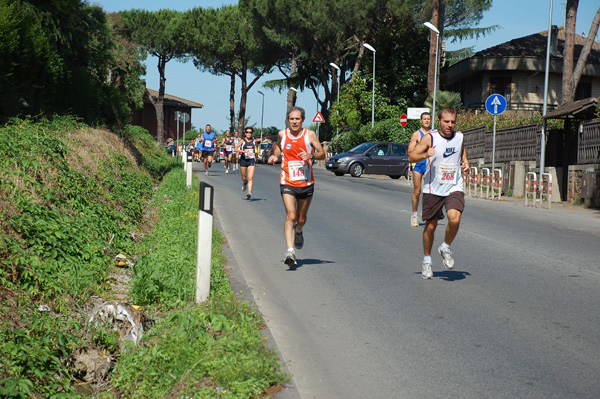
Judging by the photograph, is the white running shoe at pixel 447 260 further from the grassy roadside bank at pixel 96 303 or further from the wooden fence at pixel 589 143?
the wooden fence at pixel 589 143

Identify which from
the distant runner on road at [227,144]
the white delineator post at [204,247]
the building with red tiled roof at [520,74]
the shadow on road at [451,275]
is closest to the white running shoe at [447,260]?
the shadow on road at [451,275]

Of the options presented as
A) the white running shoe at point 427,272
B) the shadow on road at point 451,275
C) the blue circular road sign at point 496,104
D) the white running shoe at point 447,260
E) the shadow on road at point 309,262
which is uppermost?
the blue circular road sign at point 496,104

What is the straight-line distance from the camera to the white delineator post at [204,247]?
6457mm

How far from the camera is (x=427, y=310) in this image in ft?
22.5

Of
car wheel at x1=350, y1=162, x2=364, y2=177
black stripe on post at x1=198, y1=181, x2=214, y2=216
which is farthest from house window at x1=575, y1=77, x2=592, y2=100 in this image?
black stripe on post at x1=198, y1=181, x2=214, y2=216

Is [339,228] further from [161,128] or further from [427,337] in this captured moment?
[161,128]

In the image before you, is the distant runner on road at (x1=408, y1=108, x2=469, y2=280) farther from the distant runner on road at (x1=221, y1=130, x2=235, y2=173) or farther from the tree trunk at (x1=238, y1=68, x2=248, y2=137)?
the tree trunk at (x1=238, y1=68, x2=248, y2=137)

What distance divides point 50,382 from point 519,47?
156ft

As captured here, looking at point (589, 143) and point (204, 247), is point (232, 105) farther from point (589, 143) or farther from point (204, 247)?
point (204, 247)

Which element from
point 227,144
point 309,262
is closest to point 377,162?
point 227,144

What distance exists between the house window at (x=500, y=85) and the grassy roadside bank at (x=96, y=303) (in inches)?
1580

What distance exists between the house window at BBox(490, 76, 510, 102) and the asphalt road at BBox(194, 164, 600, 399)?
36.3 meters

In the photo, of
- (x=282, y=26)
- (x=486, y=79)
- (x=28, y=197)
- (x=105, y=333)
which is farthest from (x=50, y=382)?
(x=282, y=26)

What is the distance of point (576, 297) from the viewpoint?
7.52 m
